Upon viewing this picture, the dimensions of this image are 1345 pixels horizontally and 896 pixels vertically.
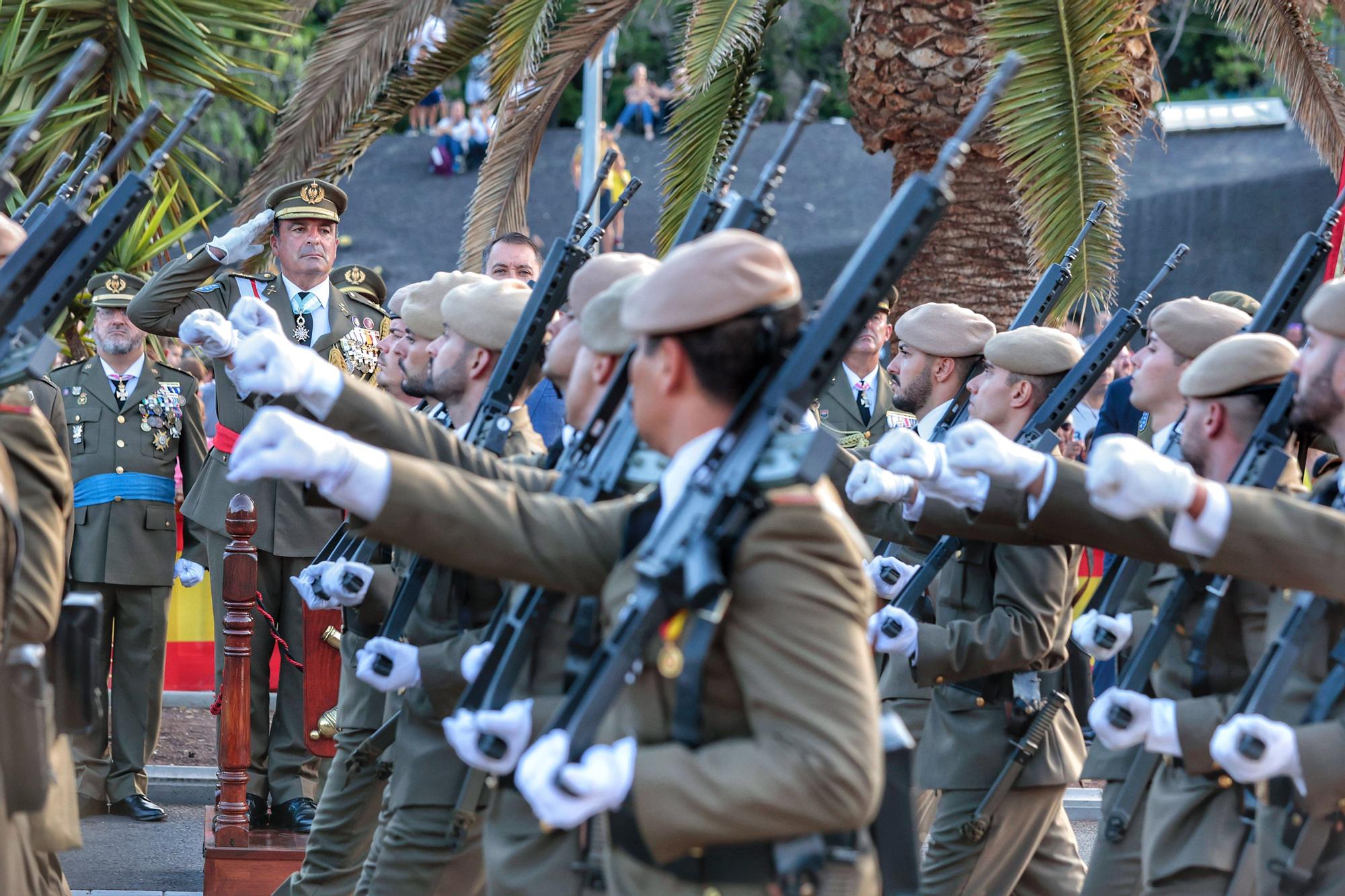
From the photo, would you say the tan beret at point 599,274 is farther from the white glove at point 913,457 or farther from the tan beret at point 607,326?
the white glove at point 913,457

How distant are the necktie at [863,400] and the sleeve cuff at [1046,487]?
12.6 ft

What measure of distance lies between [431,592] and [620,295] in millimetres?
1183

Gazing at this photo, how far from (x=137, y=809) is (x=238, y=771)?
4.84 feet

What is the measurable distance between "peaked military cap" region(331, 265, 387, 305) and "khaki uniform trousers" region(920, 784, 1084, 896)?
3.59 metres

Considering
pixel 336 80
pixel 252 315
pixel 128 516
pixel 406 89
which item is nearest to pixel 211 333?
pixel 252 315

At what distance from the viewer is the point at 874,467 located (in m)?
4.18

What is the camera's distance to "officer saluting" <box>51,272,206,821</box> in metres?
7.05

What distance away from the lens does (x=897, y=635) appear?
457cm

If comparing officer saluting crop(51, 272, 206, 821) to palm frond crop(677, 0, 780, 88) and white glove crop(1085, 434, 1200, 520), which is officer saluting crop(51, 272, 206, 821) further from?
white glove crop(1085, 434, 1200, 520)

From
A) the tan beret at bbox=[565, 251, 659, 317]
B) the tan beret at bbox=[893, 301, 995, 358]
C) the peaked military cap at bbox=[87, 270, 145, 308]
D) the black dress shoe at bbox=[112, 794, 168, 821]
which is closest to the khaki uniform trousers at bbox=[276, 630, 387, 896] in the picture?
the tan beret at bbox=[565, 251, 659, 317]

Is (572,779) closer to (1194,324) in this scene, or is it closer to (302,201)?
(1194,324)

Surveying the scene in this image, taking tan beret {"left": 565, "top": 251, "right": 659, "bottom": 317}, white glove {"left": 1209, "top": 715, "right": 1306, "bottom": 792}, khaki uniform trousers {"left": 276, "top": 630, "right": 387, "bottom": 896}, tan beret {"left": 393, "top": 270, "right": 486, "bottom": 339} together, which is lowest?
khaki uniform trousers {"left": 276, "top": 630, "right": 387, "bottom": 896}

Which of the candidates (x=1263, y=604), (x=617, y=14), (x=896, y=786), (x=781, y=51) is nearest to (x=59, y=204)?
(x=896, y=786)

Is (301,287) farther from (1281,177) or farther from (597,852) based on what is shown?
(1281,177)
